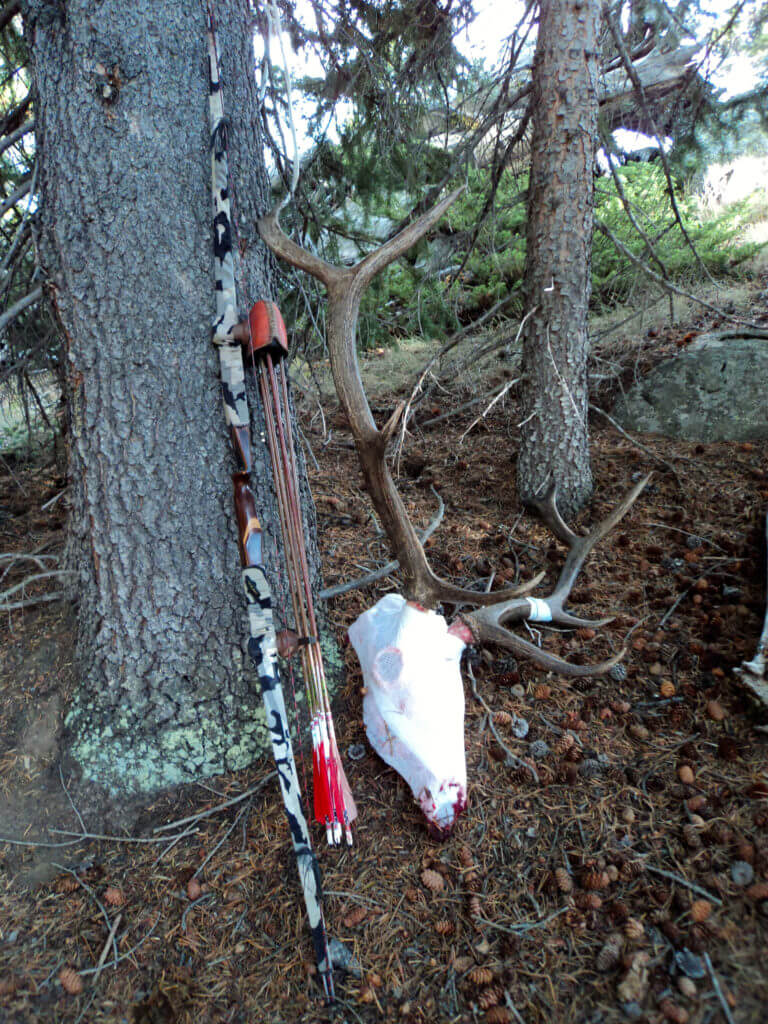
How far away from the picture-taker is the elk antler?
1.68m

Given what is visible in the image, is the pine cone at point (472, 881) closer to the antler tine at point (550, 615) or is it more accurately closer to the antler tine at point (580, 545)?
the antler tine at point (550, 615)

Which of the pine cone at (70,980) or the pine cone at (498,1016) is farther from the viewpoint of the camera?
the pine cone at (70,980)

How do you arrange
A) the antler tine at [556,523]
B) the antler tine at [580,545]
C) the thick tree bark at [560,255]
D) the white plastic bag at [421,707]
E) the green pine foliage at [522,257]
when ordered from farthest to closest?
the green pine foliage at [522,257] → the thick tree bark at [560,255] → the antler tine at [556,523] → the antler tine at [580,545] → the white plastic bag at [421,707]

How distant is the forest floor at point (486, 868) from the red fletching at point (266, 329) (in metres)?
1.15

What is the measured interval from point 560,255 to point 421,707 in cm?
230

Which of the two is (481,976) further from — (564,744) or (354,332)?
(354,332)

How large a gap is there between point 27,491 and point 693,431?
422 cm

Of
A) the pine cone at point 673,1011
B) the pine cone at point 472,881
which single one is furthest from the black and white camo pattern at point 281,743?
the pine cone at point 673,1011

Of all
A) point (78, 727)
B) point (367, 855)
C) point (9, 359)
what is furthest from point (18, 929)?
point (9, 359)

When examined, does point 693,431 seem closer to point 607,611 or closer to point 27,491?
point 607,611

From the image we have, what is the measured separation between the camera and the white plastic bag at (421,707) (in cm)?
166

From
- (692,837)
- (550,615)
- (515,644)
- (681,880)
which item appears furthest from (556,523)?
(681,880)

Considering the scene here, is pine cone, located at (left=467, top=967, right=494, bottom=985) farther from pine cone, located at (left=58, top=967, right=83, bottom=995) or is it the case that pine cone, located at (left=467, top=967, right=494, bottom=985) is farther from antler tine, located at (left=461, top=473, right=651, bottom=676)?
pine cone, located at (left=58, top=967, right=83, bottom=995)

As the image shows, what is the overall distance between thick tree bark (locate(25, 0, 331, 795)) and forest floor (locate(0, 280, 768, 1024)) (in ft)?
0.75
